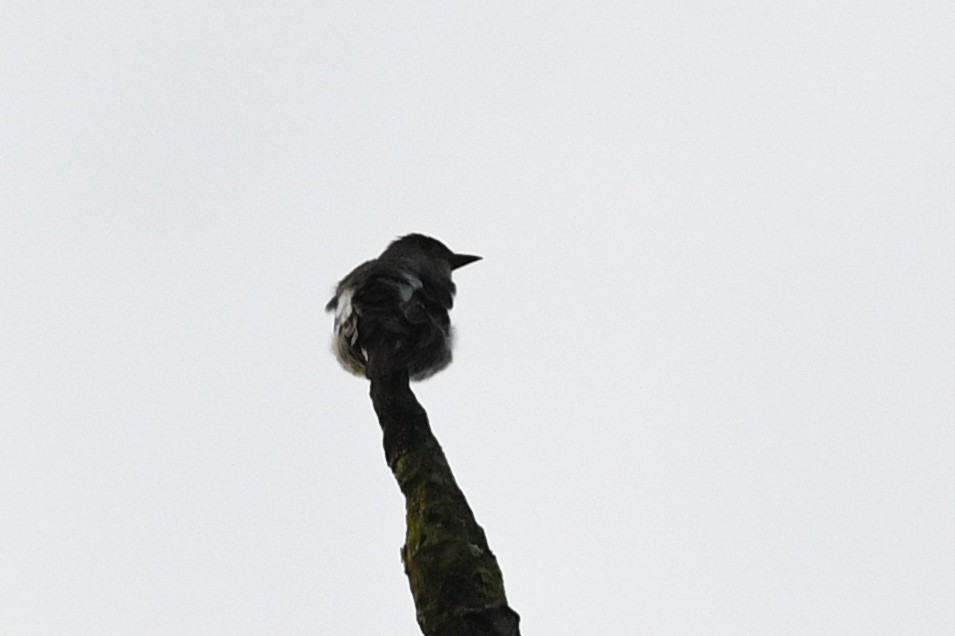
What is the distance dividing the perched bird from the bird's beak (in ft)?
12.0

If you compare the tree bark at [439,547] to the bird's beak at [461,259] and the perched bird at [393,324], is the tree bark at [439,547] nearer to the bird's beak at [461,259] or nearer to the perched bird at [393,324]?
the perched bird at [393,324]

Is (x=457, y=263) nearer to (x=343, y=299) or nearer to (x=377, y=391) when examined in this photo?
(x=343, y=299)

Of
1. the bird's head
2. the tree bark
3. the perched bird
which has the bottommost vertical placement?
the tree bark

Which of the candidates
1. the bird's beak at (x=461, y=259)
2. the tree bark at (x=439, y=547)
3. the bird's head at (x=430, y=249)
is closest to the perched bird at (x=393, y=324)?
the tree bark at (x=439, y=547)

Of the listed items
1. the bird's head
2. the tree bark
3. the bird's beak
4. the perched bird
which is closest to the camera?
the tree bark

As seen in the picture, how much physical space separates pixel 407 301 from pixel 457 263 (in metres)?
5.21

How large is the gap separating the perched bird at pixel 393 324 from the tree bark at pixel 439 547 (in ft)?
1.85

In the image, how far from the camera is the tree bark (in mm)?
3480

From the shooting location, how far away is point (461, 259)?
437 inches

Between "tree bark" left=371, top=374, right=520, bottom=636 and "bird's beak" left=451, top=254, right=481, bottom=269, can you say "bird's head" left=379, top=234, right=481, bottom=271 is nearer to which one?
"bird's beak" left=451, top=254, right=481, bottom=269

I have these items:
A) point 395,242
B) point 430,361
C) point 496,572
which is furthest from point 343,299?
point 395,242

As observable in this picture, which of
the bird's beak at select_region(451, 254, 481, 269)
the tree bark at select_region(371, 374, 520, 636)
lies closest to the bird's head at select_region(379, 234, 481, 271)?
the bird's beak at select_region(451, 254, 481, 269)

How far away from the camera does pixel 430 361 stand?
21.5ft

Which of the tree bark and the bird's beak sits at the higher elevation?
the bird's beak
